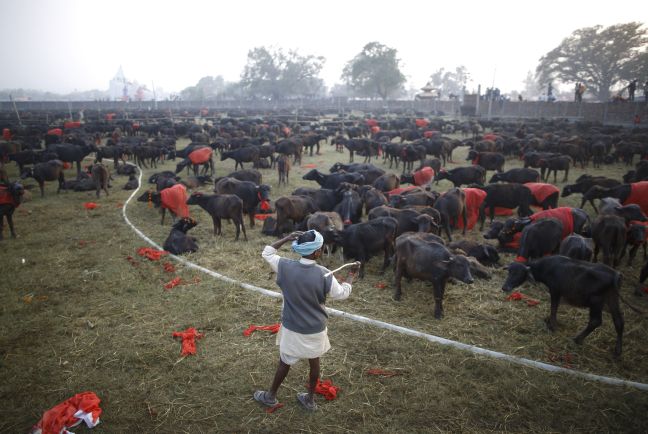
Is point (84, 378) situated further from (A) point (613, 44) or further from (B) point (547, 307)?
(A) point (613, 44)

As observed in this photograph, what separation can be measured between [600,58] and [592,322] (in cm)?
7756

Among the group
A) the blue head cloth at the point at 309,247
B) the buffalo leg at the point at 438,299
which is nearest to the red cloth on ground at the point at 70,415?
the blue head cloth at the point at 309,247

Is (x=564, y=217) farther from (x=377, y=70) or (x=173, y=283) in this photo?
(x=377, y=70)

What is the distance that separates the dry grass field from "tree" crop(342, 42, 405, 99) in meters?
86.3

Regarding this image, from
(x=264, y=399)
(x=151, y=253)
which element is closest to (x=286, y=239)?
(x=264, y=399)

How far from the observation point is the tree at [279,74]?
102 m

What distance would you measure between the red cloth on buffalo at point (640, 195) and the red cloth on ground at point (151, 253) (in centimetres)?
1305

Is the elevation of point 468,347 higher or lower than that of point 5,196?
lower

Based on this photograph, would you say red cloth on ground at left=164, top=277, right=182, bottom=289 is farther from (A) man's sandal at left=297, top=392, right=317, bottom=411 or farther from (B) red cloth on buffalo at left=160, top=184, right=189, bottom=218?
(A) man's sandal at left=297, top=392, right=317, bottom=411

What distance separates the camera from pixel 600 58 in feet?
212

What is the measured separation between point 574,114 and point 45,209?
46261mm

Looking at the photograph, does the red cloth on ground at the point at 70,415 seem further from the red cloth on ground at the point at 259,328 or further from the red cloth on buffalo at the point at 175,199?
the red cloth on buffalo at the point at 175,199

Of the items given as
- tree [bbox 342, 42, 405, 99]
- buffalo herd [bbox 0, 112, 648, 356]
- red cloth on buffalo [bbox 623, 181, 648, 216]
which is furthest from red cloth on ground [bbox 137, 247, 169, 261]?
tree [bbox 342, 42, 405, 99]

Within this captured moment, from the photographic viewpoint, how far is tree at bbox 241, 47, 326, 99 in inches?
4016
